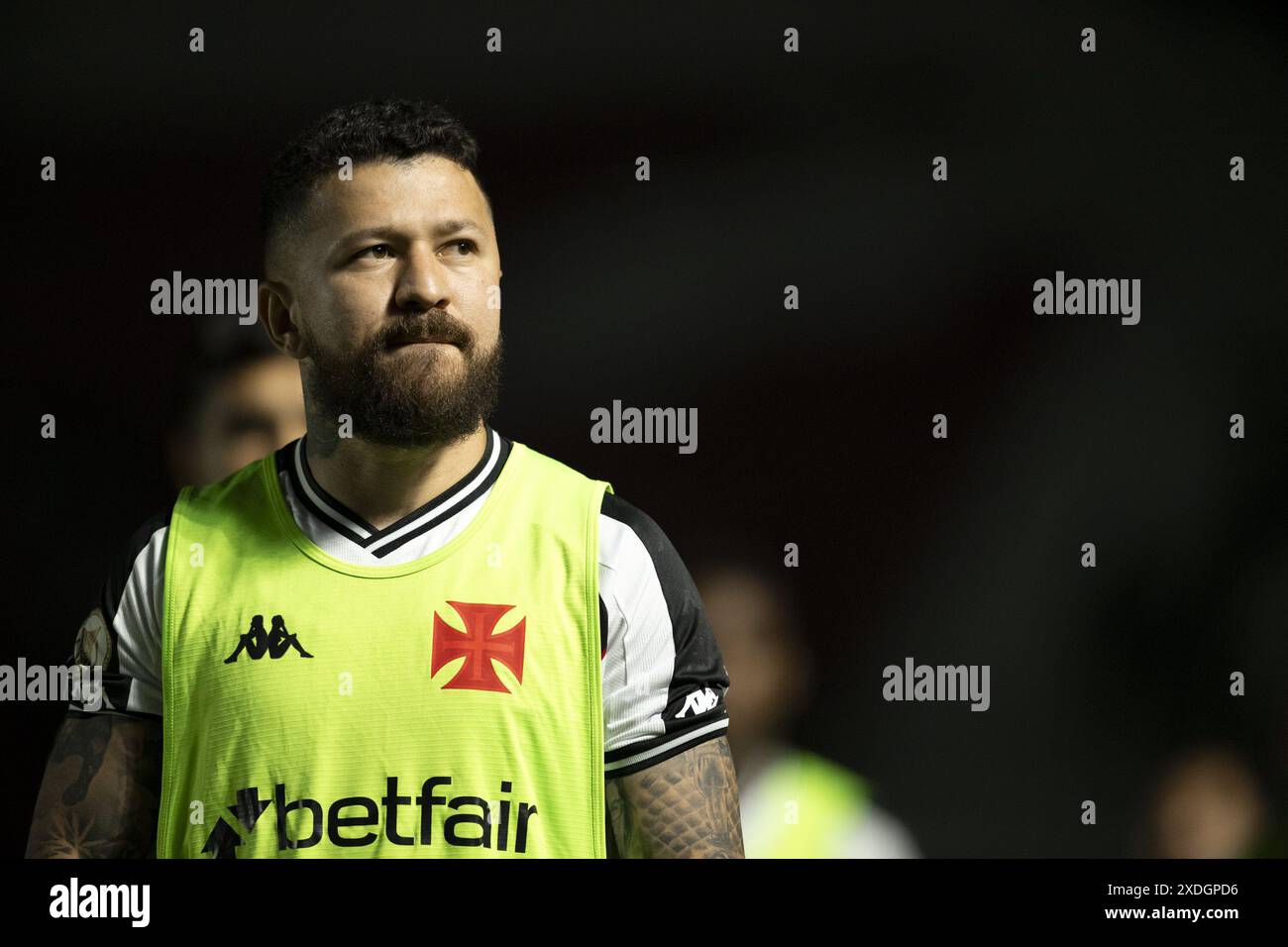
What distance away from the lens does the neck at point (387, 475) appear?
191 centimetres

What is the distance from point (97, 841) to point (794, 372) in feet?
5.56

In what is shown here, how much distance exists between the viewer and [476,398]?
1.88 meters

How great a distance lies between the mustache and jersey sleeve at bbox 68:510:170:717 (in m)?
0.50

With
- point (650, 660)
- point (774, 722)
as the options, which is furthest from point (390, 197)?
point (774, 722)

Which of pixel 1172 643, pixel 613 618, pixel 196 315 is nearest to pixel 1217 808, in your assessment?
pixel 1172 643

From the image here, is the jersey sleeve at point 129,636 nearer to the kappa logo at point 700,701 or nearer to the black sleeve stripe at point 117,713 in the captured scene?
the black sleeve stripe at point 117,713

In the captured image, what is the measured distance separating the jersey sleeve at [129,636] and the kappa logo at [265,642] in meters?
0.15
